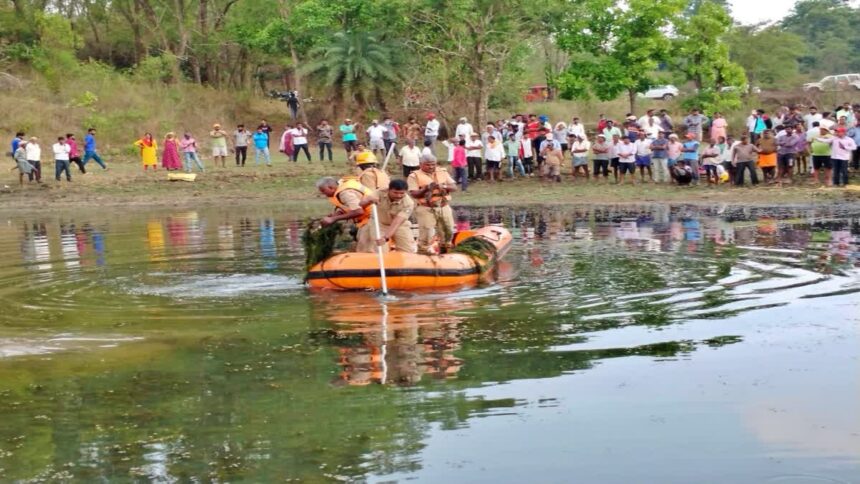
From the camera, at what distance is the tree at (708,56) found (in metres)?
36.6

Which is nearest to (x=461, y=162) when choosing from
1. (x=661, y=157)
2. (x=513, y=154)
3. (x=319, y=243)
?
(x=513, y=154)

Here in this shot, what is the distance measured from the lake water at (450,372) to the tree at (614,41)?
57.8ft

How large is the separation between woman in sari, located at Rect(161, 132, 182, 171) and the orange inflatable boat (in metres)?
20.7

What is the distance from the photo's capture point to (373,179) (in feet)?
51.9

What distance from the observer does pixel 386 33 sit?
41.3m

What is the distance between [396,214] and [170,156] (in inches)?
818

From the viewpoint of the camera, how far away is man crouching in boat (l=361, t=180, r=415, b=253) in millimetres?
15070

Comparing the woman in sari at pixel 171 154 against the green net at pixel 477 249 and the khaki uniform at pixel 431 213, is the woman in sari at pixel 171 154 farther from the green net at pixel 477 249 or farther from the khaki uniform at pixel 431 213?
the green net at pixel 477 249

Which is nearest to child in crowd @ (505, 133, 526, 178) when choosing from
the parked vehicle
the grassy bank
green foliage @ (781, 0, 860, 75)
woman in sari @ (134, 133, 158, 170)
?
the grassy bank

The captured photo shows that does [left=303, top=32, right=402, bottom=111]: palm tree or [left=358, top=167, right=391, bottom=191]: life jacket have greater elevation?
[left=303, top=32, right=402, bottom=111]: palm tree

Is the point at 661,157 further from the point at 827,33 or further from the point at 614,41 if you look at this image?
the point at 827,33

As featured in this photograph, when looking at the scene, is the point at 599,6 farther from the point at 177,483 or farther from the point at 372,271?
the point at 177,483

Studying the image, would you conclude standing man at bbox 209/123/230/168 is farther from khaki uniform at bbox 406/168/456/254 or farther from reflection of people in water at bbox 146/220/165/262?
khaki uniform at bbox 406/168/456/254

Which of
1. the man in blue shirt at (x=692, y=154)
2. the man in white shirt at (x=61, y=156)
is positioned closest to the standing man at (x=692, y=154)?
the man in blue shirt at (x=692, y=154)
